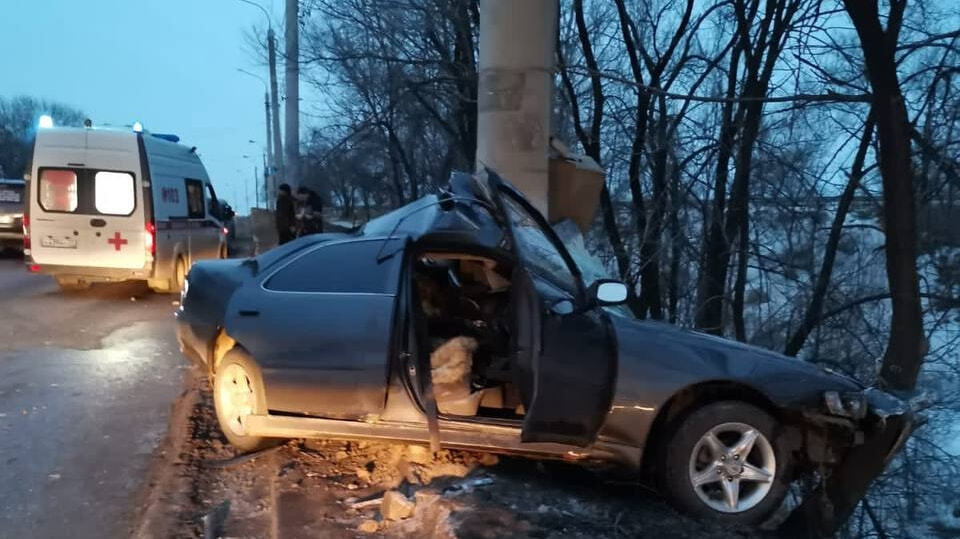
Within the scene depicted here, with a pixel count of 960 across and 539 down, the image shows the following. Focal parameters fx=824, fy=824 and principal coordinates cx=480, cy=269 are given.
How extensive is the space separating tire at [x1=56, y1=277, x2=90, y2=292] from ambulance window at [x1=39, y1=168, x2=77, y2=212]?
1.33m

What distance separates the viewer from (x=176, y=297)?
13250 mm

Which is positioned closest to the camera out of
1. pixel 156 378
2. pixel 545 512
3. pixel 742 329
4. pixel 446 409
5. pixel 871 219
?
pixel 545 512

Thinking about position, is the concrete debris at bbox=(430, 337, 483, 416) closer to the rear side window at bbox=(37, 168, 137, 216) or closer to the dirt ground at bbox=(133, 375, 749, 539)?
the dirt ground at bbox=(133, 375, 749, 539)

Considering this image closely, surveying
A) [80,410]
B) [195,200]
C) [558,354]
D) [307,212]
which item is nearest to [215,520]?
[558,354]

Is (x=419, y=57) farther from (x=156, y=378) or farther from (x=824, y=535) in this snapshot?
(x=824, y=535)

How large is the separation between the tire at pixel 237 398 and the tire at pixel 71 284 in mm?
8646

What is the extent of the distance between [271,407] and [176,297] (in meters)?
9.03

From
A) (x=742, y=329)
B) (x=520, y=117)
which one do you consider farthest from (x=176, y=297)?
(x=742, y=329)

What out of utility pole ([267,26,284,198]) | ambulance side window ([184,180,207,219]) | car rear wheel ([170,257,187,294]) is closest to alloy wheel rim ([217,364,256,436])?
car rear wheel ([170,257,187,294])

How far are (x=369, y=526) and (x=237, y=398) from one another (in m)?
1.46

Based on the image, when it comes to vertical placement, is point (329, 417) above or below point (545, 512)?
above

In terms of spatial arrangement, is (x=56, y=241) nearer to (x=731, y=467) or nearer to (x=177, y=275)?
(x=177, y=275)

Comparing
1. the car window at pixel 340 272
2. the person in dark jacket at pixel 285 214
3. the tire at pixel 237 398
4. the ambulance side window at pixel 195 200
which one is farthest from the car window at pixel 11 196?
→ the car window at pixel 340 272

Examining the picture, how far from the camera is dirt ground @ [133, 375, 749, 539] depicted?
4.25m
